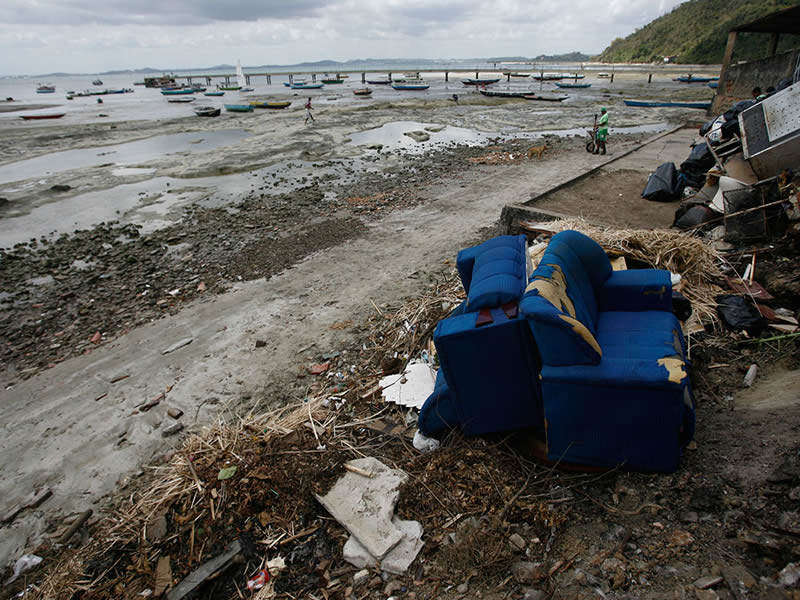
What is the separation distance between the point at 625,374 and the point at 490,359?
2.25 ft

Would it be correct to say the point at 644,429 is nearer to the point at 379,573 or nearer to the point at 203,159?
the point at 379,573

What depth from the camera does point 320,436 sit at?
3193 millimetres

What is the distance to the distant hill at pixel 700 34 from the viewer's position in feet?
173

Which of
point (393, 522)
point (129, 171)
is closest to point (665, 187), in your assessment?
point (393, 522)

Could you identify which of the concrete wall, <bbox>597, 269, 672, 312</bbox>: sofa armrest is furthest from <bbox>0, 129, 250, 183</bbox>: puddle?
the concrete wall

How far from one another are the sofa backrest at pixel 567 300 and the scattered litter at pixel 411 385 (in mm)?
1368

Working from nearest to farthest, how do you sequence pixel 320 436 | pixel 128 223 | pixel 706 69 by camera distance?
1. pixel 320 436
2. pixel 128 223
3. pixel 706 69

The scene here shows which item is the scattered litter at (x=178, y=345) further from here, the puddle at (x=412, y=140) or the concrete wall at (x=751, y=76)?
the concrete wall at (x=751, y=76)

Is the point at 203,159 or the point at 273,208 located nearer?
the point at 273,208

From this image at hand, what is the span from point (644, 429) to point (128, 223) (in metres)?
11.8

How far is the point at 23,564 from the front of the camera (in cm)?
281

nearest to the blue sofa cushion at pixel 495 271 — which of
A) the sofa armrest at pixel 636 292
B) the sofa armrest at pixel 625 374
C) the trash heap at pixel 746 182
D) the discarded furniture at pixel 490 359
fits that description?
the discarded furniture at pixel 490 359

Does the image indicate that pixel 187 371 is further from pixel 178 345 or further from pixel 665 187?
pixel 665 187

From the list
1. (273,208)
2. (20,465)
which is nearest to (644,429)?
(20,465)
